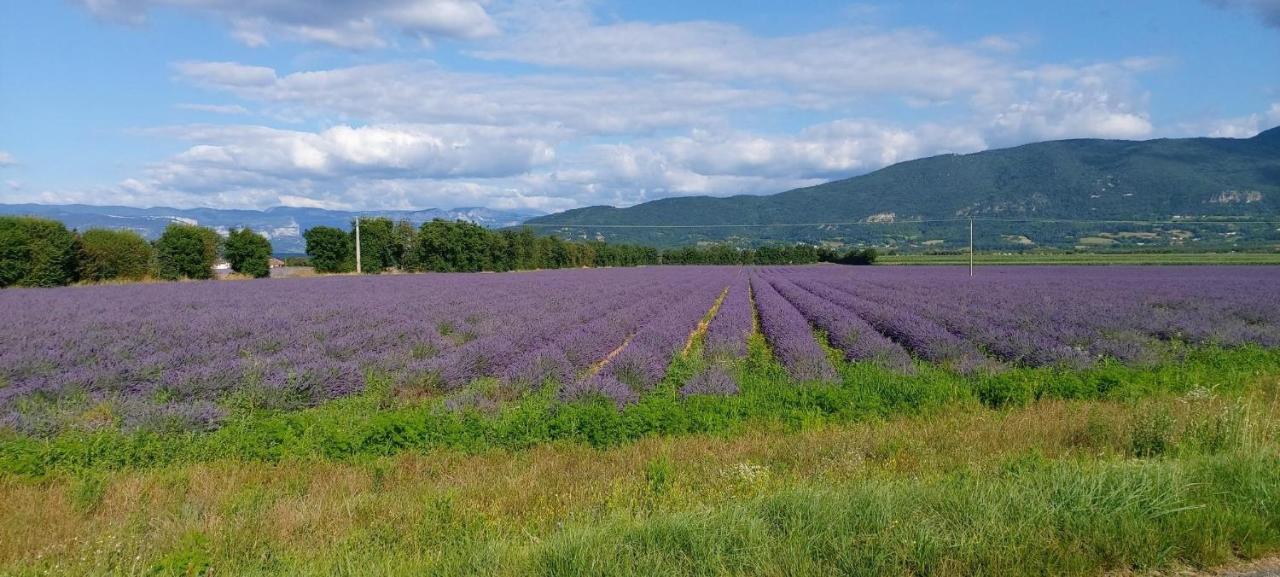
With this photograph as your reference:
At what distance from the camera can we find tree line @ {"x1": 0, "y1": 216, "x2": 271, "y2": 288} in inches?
1534

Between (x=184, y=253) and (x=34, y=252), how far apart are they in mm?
12457

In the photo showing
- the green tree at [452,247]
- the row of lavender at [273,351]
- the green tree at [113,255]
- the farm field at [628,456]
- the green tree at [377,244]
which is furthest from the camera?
the green tree at [452,247]

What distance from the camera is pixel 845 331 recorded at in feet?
53.5

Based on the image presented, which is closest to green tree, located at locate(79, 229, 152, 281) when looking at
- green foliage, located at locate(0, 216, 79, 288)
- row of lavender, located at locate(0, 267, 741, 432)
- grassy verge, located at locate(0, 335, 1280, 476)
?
green foliage, located at locate(0, 216, 79, 288)

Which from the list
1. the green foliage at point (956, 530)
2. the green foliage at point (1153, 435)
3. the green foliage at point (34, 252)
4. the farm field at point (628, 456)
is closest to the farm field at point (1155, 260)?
the farm field at point (628, 456)

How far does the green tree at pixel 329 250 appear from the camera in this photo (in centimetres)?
6825

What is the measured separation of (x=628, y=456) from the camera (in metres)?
6.57

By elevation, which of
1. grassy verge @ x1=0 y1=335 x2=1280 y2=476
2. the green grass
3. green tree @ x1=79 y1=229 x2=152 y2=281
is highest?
green tree @ x1=79 y1=229 x2=152 y2=281

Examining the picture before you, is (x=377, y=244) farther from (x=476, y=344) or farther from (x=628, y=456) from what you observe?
(x=628, y=456)

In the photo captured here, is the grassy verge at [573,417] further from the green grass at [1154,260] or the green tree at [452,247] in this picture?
the green grass at [1154,260]

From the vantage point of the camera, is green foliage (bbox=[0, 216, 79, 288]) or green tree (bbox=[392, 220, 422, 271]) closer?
green foliage (bbox=[0, 216, 79, 288])

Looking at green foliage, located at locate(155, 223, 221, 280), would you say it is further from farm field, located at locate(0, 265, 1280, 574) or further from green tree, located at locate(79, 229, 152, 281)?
farm field, located at locate(0, 265, 1280, 574)

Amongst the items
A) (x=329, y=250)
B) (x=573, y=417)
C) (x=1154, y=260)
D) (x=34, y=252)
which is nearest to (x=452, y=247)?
(x=329, y=250)

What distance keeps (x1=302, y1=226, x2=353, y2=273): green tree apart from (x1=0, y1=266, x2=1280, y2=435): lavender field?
148ft
